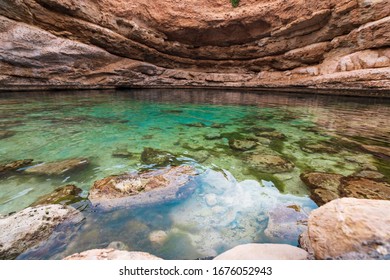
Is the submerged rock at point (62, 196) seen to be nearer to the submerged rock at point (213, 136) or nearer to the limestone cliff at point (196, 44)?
the submerged rock at point (213, 136)

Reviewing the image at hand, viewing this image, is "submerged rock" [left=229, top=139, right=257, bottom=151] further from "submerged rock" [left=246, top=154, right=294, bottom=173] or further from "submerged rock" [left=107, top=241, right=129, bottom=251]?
"submerged rock" [left=107, top=241, right=129, bottom=251]

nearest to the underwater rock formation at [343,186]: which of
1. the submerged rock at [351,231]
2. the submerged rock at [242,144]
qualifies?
the submerged rock at [351,231]

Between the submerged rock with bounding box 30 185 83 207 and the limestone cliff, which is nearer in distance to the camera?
the submerged rock with bounding box 30 185 83 207

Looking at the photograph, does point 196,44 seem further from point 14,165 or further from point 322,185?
point 322,185

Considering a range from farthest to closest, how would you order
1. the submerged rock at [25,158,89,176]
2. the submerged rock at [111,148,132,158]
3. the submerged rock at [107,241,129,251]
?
the submerged rock at [111,148,132,158], the submerged rock at [25,158,89,176], the submerged rock at [107,241,129,251]

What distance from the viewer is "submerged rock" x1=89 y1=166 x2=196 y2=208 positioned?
6.40 feet

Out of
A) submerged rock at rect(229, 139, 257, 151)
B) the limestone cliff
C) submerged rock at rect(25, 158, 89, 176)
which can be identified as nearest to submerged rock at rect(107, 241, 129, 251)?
submerged rock at rect(25, 158, 89, 176)

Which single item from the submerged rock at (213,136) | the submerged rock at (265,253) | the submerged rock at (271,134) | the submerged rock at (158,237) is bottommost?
the submerged rock at (158,237)

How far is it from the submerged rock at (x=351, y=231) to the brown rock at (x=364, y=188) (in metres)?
0.97

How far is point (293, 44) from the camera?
13570 mm

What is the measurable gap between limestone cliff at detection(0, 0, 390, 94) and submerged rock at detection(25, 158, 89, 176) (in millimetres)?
11058

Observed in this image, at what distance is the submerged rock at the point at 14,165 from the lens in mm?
2519
